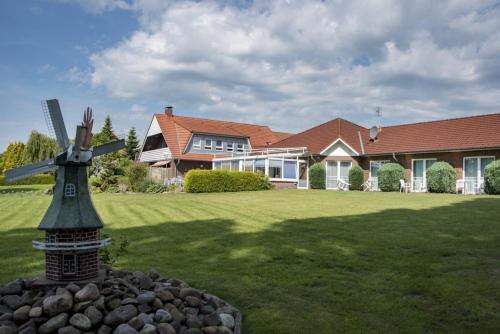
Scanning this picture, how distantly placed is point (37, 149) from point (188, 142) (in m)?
23.7

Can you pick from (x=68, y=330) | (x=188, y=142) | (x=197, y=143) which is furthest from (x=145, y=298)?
(x=197, y=143)

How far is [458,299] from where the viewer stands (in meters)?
6.30

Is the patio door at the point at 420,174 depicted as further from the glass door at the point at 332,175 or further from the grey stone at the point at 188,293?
the grey stone at the point at 188,293

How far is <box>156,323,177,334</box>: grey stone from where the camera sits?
4.93 metres

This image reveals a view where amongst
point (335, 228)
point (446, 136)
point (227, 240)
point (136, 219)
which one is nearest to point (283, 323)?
point (227, 240)

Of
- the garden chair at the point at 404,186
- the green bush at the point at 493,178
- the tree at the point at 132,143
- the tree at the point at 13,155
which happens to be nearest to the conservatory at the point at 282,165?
the garden chair at the point at 404,186

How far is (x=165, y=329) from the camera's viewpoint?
496cm

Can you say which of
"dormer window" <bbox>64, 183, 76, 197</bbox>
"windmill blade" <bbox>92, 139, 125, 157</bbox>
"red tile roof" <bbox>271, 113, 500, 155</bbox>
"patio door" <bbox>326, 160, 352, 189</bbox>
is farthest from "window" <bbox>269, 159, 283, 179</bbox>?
"dormer window" <bbox>64, 183, 76, 197</bbox>

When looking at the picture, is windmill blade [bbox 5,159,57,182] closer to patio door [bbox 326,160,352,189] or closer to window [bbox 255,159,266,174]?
window [bbox 255,159,266,174]

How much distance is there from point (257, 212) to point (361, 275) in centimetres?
888

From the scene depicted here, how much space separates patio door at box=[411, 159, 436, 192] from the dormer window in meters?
27.9

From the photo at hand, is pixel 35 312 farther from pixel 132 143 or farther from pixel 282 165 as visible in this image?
pixel 132 143

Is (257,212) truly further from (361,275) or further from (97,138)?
(97,138)

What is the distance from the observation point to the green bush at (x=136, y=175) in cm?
3017
